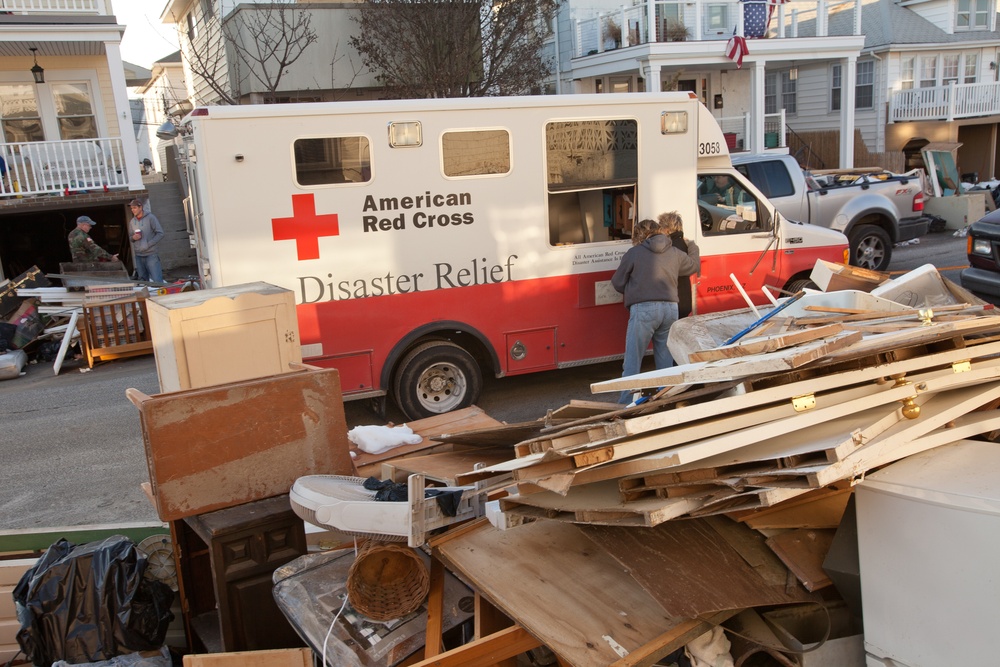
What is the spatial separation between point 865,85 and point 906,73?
4.17 feet

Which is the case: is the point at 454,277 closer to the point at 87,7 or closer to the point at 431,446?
the point at 431,446

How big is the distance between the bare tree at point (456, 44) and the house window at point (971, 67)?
62.0 ft

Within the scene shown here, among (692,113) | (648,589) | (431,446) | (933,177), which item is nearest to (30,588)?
(431,446)

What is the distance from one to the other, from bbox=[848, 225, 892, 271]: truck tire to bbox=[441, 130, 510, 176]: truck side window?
25.5 feet

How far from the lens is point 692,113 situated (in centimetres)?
830

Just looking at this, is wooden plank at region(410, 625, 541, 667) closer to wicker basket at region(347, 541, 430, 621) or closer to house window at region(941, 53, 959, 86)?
wicker basket at region(347, 541, 430, 621)

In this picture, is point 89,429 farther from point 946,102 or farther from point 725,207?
point 946,102

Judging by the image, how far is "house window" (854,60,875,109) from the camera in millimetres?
28953

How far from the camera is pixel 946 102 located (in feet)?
91.0

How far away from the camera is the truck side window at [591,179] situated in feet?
25.8

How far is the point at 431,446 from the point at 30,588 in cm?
220

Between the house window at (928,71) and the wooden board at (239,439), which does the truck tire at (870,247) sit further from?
the house window at (928,71)

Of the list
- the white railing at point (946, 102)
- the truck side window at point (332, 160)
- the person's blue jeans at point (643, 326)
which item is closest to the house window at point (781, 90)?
the white railing at point (946, 102)

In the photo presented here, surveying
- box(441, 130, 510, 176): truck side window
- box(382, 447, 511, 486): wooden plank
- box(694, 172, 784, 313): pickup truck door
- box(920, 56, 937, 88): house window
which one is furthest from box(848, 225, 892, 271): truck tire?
box(920, 56, 937, 88): house window
